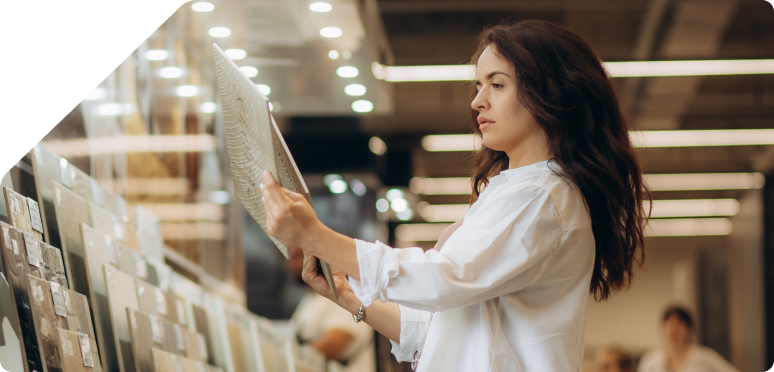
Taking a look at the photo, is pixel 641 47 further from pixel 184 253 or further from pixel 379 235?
pixel 184 253

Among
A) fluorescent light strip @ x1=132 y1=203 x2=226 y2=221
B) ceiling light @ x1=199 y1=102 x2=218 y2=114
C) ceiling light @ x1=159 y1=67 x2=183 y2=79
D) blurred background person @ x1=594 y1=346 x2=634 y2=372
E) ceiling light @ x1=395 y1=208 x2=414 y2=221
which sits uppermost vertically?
ceiling light @ x1=159 y1=67 x2=183 y2=79

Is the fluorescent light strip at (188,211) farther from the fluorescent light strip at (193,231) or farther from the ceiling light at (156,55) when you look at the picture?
the ceiling light at (156,55)

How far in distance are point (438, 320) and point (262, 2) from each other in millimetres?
1758

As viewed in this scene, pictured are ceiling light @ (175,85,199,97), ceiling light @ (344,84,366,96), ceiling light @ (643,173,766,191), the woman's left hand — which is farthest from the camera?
ceiling light @ (643,173,766,191)

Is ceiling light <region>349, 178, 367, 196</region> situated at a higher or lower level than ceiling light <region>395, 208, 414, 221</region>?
higher

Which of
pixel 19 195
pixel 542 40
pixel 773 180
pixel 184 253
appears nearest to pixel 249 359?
pixel 184 253

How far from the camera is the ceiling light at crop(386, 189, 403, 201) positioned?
10109mm

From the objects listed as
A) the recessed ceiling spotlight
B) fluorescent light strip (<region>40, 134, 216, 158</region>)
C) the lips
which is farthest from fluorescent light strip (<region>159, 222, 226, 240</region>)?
the lips

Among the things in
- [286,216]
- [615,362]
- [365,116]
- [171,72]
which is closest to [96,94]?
[171,72]

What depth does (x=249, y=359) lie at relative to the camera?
9.00ft

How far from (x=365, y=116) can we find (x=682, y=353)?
10.8ft

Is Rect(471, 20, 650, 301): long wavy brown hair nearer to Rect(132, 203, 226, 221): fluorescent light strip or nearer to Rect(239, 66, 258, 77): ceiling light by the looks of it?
Rect(132, 203, 226, 221): fluorescent light strip

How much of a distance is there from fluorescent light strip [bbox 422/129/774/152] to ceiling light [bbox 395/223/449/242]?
582 cm

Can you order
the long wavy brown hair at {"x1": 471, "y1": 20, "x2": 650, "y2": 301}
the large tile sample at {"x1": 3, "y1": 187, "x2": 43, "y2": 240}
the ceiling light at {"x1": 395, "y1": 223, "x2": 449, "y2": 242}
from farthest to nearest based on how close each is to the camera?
the ceiling light at {"x1": 395, "y1": 223, "x2": 449, "y2": 242} → the long wavy brown hair at {"x1": 471, "y1": 20, "x2": 650, "y2": 301} → the large tile sample at {"x1": 3, "y1": 187, "x2": 43, "y2": 240}
